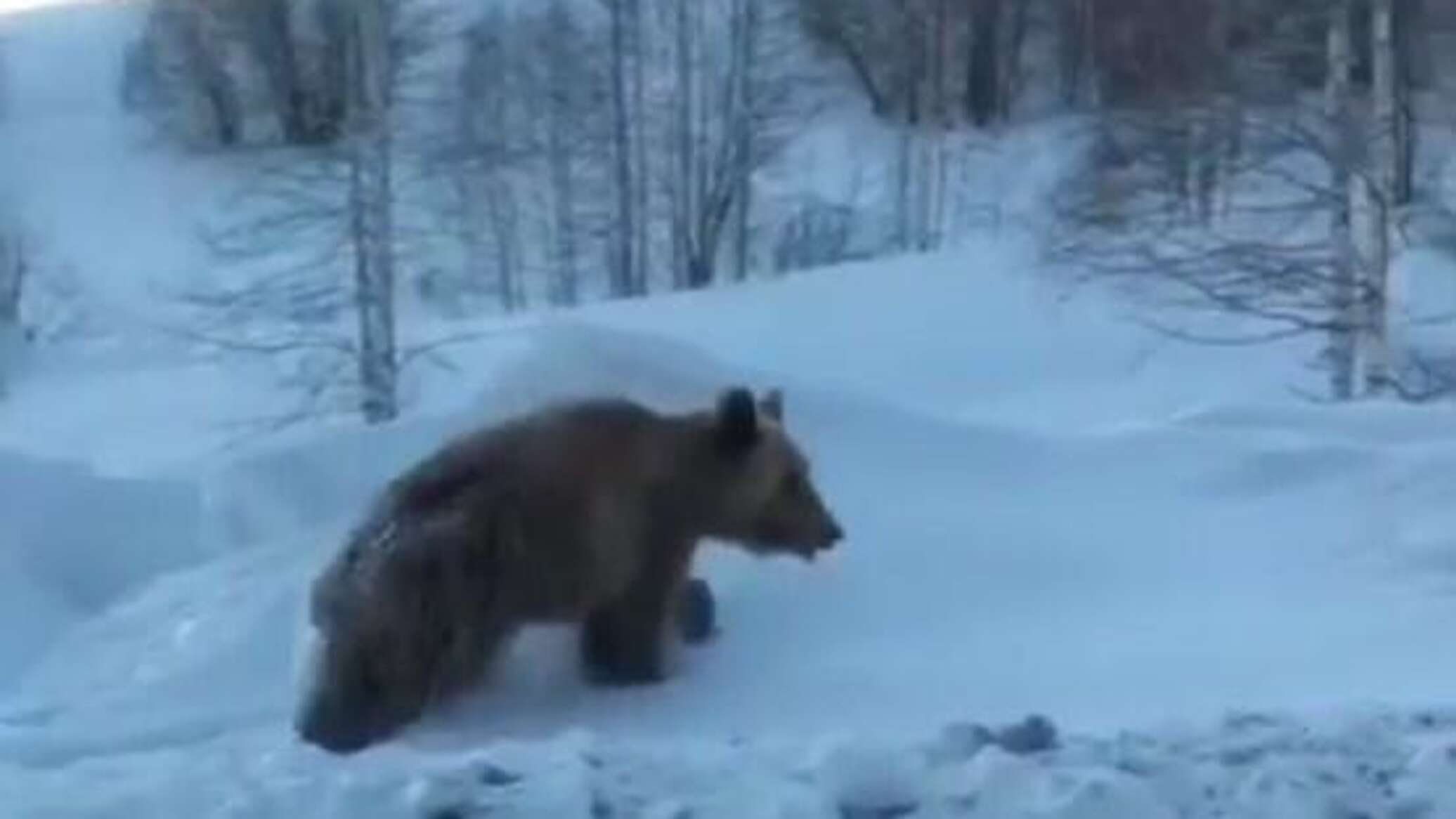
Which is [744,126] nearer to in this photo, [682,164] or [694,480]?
[682,164]

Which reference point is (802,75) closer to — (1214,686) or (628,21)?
(628,21)

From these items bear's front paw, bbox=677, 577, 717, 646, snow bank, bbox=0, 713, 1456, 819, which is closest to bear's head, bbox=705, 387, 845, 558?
bear's front paw, bbox=677, 577, 717, 646

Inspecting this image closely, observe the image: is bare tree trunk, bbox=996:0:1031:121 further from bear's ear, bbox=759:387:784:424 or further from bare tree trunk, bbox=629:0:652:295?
bear's ear, bbox=759:387:784:424

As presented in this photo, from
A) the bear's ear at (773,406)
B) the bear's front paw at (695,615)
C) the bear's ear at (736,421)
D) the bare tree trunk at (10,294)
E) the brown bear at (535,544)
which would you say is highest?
the bear's ear at (736,421)

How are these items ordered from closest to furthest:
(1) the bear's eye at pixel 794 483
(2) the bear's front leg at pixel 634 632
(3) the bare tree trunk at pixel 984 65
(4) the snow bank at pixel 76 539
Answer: (2) the bear's front leg at pixel 634 632 < (1) the bear's eye at pixel 794 483 < (4) the snow bank at pixel 76 539 < (3) the bare tree trunk at pixel 984 65

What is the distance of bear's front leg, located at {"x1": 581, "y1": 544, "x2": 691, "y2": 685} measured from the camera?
22.5 feet

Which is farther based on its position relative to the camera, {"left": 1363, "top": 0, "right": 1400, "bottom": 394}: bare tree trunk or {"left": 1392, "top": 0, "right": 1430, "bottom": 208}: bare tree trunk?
{"left": 1392, "top": 0, "right": 1430, "bottom": 208}: bare tree trunk

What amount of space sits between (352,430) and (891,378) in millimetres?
7557

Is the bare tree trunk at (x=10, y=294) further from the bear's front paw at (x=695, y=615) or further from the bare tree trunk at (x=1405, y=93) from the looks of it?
the bear's front paw at (x=695, y=615)

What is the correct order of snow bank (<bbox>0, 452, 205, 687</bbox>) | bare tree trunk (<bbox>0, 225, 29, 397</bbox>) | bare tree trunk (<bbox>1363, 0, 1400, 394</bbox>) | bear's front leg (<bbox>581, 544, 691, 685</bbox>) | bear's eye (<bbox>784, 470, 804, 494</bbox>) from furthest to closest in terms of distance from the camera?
bare tree trunk (<bbox>0, 225, 29, 397</bbox>), bare tree trunk (<bbox>1363, 0, 1400, 394</bbox>), snow bank (<bbox>0, 452, 205, 687</bbox>), bear's eye (<bbox>784, 470, 804, 494</bbox>), bear's front leg (<bbox>581, 544, 691, 685</bbox>)

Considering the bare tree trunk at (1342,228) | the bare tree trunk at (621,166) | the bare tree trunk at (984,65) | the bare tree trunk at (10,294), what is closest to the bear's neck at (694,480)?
the bare tree trunk at (1342,228)

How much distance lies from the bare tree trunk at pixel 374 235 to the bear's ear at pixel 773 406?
7829 millimetres

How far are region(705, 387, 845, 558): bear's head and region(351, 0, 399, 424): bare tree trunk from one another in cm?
837

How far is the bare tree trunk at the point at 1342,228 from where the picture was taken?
17.4m
